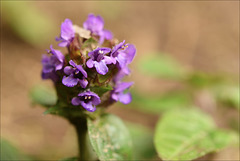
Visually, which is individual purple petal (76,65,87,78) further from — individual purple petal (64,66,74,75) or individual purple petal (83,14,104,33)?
individual purple petal (83,14,104,33)

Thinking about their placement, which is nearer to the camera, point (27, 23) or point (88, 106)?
point (88, 106)

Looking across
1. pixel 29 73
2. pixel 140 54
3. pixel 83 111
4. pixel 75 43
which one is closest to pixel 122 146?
pixel 83 111

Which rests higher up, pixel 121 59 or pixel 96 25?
pixel 96 25

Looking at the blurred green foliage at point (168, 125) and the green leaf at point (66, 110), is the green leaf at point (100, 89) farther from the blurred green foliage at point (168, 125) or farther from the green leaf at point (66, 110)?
the green leaf at point (66, 110)

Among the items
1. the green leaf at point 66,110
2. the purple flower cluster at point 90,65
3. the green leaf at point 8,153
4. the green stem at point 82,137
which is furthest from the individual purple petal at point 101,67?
the green leaf at point 8,153

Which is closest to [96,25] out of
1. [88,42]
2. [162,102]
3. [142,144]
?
[88,42]

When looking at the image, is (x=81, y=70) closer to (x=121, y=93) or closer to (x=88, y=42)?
(x=88, y=42)

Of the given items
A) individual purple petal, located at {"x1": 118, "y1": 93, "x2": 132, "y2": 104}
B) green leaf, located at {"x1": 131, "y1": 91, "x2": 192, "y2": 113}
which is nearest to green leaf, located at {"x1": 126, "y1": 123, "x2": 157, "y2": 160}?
green leaf, located at {"x1": 131, "y1": 91, "x2": 192, "y2": 113}

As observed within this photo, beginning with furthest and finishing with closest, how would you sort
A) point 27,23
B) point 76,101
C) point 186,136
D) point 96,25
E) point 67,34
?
point 27,23
point 186,136
point 96,25
point 67,34
point 76,101
